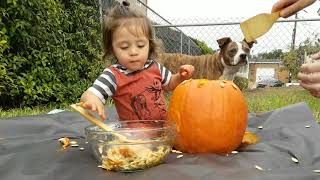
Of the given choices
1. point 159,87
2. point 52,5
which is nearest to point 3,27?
point 52,5

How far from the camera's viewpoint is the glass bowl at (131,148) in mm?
1405

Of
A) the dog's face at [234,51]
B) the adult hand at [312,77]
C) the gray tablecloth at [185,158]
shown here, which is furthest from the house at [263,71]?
the adult hand at [312,77]

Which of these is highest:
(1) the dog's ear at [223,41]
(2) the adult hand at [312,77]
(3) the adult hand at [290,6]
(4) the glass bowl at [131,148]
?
(1) the dog's ear at [223,41]

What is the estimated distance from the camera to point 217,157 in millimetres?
1569

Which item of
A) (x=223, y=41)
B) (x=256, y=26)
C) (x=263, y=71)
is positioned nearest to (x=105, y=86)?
(x=256, y=26)

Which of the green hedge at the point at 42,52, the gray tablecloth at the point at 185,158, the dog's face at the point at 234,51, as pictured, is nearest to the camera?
the gray tablecloth at the point at 185,158

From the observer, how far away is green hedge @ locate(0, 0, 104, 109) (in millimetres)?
4180

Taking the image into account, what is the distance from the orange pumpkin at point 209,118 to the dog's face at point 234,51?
4335 mm

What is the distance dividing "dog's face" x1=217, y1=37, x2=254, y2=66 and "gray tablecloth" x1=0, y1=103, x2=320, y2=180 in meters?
3.70

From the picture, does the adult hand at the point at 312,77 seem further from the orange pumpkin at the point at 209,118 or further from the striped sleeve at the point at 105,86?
the striped sleeve at the point at 105,86

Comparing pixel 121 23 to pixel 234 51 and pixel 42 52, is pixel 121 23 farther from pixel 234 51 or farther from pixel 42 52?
pixel 234 51

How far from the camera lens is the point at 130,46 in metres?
1.98

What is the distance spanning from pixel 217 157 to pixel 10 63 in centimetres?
316

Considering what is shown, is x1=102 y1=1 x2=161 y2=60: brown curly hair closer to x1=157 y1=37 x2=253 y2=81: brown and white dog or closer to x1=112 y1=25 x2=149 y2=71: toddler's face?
x1=112 y1=25 x2=149 y2=71: toddler's face
